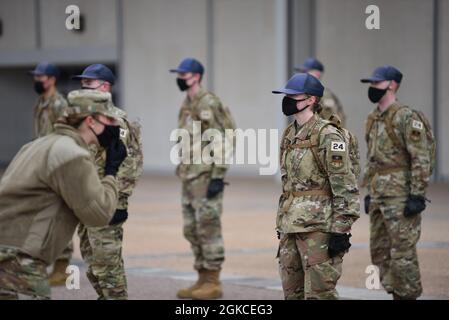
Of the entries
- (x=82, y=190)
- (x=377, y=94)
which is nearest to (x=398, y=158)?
(x=377, y=94)

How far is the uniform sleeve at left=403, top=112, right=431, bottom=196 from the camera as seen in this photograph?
8836 millimetres

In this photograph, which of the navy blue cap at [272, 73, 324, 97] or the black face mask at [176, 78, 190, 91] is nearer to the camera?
the navy blue cap at [272, 73, 324, 97]

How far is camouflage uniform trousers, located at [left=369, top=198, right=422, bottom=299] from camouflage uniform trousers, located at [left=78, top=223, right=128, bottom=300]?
248 centimetres

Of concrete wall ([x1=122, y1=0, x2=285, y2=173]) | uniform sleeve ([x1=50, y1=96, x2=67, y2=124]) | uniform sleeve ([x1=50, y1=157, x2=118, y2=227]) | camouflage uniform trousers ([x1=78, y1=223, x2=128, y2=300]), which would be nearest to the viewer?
uniform sleeve ([x1=50, y1=157, x2=118, y2=227])

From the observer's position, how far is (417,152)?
29.1ft

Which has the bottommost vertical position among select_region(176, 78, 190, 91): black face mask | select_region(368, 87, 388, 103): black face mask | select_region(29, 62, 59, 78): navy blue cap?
select_region(368, 87, 388, 103): black face mask

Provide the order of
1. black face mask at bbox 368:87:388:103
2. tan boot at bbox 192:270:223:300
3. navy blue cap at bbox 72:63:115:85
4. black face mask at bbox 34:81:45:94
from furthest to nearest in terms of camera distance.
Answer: black face mask at bbox 34:81:45:94, tan boot at bbox 192:270:223:300, black face mask at bbox 368:87:388:103, navy blue cap at bbox 72:63:115:85

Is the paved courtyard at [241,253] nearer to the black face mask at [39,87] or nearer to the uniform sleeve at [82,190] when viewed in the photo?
the black face mask at [39,87]

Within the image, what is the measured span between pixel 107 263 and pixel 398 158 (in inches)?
112

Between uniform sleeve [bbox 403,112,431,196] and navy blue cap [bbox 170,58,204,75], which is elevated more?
navy blue cap [bbox 170,58,204,75]

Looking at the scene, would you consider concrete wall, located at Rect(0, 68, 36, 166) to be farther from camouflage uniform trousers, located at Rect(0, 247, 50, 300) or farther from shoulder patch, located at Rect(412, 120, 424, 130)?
camouflage uniform trousers, located at Rect(0, 247, 50, 300)

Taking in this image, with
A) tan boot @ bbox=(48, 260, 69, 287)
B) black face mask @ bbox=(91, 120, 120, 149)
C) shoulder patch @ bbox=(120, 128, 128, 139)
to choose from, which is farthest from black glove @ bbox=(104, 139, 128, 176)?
tan boot @ bbox=(48, 260, 69, 287)

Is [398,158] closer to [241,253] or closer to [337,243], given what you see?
[337,243]
